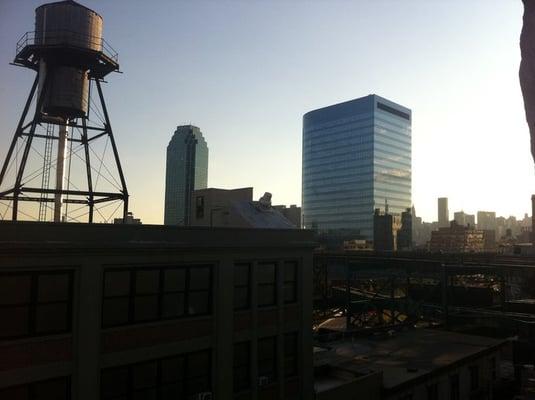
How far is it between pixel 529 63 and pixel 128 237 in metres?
19.3

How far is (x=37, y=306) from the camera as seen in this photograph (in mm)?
13438

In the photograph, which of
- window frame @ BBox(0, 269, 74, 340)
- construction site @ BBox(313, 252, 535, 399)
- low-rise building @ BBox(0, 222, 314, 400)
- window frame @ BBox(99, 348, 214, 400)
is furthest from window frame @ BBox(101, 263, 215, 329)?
construction site @ BBox(313, 252, 535, 399)

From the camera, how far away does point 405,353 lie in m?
30.0

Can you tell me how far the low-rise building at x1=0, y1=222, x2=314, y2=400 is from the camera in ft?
43.6

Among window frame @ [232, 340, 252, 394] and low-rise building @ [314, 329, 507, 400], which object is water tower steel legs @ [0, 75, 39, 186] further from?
low-rise building @ [314, 329, 507, 400]

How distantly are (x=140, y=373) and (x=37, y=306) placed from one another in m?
4.26

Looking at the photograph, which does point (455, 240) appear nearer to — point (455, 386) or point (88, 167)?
point (455, 386)

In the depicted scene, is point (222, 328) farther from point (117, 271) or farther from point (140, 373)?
point (117, 271)

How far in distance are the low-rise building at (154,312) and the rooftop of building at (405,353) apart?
261 inches

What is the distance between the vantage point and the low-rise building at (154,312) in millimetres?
13297

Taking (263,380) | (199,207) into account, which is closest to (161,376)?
(263,380)

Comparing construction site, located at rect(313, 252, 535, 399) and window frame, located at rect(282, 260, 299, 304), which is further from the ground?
window frame, located at rect(282, 260, 299, 304)

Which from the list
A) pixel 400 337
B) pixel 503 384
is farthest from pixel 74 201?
pixel 503 384

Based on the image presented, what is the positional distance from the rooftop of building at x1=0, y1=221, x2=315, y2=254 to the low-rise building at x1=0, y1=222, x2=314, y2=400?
0.12 ft
